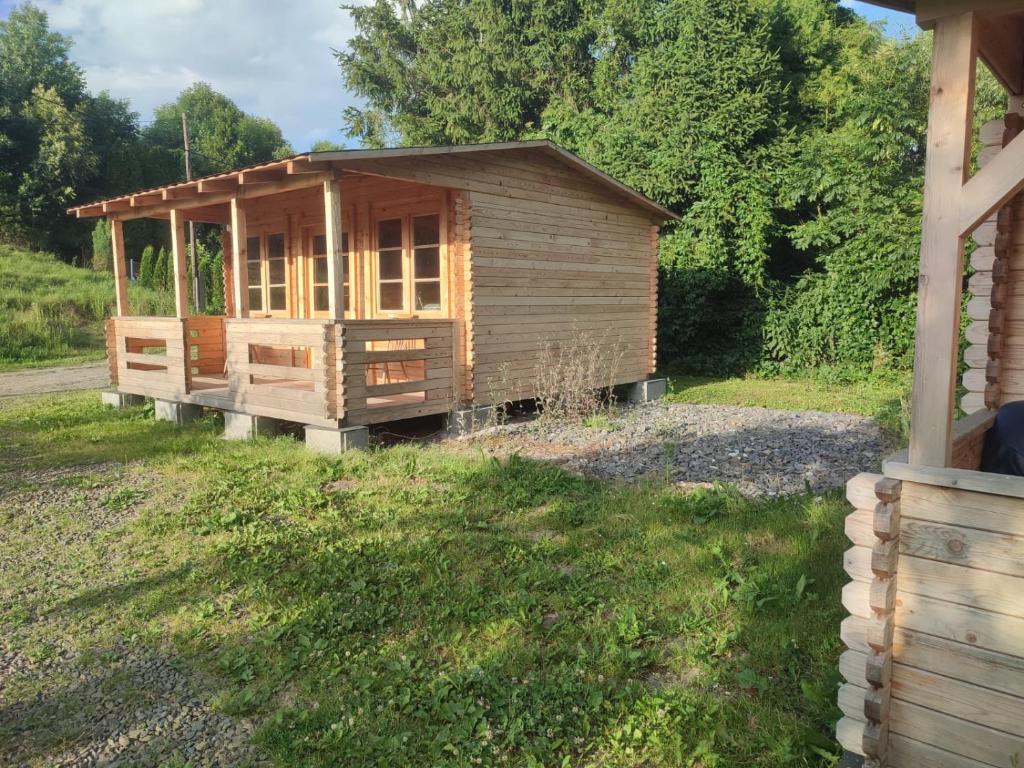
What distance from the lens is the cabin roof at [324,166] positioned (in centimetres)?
700

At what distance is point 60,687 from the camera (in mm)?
3256

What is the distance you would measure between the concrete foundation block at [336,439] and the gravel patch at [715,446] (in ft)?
4.18

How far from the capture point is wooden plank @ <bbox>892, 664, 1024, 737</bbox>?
7.25ft

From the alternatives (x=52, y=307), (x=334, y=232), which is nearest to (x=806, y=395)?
(x=334, y=232)

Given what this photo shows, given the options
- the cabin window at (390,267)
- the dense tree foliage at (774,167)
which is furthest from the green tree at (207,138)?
the cabin window at (390,267)

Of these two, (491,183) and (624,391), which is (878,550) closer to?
(491,183)

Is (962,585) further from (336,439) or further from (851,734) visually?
(336,439)

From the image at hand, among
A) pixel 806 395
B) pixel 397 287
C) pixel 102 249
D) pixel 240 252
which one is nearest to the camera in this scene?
pixel 240 252

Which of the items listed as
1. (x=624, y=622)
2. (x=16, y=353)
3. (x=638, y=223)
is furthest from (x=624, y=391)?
(x=16, y=353)

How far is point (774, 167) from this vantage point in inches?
613

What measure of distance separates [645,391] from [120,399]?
25.9 ft

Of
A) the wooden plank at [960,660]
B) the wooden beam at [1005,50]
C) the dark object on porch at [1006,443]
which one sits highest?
the wooden beam at [1005,50]

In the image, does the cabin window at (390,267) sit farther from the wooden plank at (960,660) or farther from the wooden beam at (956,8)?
the wooden plank at (960,660)

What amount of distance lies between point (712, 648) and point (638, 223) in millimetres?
8739
